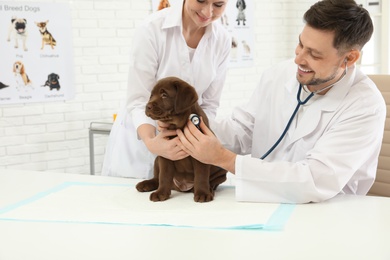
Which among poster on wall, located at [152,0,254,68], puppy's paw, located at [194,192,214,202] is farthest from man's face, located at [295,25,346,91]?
poster on wall, located at [152,0,254,68]

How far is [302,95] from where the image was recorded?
182 cm

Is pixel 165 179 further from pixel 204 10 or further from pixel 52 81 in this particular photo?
pixel 52 81

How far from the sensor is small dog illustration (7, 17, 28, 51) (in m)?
3.45

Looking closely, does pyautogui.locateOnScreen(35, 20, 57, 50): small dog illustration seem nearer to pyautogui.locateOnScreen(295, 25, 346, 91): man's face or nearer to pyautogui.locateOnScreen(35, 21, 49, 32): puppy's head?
pyautogui.locateOnScreen(35, 21, 49, 32): puppy's head

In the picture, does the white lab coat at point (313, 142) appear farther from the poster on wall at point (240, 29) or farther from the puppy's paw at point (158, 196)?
the poster on wall at point (240, 29)

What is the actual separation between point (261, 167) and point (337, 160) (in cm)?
22

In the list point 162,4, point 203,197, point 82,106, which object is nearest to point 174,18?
point 203,197

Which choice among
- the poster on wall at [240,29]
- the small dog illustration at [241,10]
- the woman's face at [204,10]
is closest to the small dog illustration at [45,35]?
the poster on wall at [240,29]

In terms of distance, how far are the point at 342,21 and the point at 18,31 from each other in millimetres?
2467

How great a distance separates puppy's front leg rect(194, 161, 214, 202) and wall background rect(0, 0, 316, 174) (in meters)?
2.25

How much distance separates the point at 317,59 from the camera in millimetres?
1658

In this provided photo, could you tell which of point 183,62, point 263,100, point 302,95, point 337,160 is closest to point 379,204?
point 337,160

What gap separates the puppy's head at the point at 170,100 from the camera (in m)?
1.57

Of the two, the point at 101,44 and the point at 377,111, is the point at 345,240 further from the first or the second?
the point at 101,44
